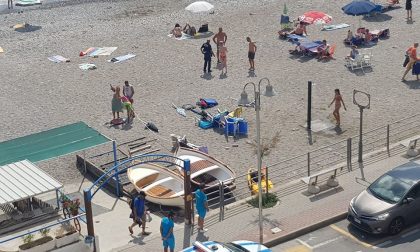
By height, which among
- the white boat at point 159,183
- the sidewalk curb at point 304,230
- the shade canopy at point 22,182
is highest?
the shade canopy at point 22,182

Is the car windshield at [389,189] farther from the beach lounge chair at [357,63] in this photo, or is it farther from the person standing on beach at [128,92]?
the beach lounge chair at [357,63]

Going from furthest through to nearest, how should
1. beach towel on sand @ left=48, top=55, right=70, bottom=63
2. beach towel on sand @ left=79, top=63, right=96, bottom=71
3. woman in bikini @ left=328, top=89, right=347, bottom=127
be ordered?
beach towel on sand @ left=48, top=55, right=70, bottom=63 → beach towel on sand @ left=79, top=63, right=96, bottom=71 → woman in bikini @ left=328, top=89, right=347, bottom=127

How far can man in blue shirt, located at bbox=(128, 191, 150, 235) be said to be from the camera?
21.0 m

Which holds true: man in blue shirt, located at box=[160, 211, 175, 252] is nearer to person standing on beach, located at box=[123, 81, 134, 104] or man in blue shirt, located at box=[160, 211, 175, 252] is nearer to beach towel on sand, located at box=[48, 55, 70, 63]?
person standing on beach, located at box=[123, 81, 134, 104]

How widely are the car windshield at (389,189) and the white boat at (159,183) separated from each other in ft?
17.5

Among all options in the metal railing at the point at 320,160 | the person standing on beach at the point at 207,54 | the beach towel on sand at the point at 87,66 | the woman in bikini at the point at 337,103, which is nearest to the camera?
the metal railing at the point at 320,160

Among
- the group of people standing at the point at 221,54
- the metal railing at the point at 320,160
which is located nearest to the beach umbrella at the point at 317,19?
the group of people standing at the point at 221,54

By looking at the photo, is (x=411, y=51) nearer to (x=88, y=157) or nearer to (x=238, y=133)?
(x=238, y=133)

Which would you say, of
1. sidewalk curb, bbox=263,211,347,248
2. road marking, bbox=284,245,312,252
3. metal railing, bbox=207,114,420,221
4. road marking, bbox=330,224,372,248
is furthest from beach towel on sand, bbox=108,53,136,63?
road marking, bbox=284,245,312,252

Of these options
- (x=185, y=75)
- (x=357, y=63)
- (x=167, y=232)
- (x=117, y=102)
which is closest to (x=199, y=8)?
(x=185, y=75)

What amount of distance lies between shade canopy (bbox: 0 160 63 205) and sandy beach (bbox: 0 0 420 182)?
14.2 feet

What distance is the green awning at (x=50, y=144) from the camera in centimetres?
2300

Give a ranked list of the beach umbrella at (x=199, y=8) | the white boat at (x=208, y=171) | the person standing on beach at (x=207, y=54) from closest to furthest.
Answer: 1. the white boat at (x=208, y=171)
2. the person standing on beach at (x=207, y=54)
3. the beach umbrella at (x=199, y=8)

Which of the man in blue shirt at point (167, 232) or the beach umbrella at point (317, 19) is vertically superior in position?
the beach umbrella at point (317, 19)
